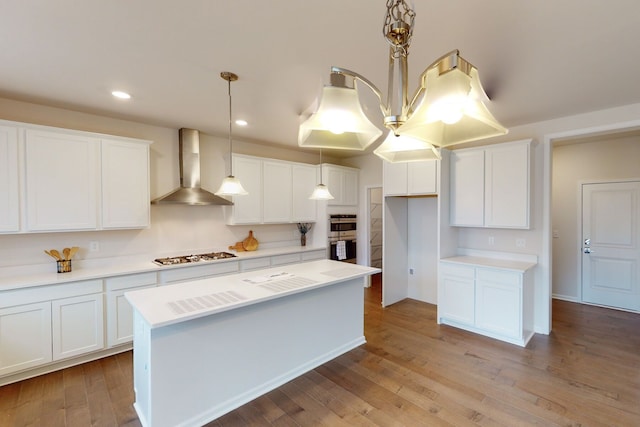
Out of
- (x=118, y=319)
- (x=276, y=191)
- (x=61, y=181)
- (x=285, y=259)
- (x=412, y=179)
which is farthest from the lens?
(x=276, y=191)

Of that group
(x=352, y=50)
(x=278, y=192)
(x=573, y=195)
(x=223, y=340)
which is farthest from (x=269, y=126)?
(x=573, y=195)

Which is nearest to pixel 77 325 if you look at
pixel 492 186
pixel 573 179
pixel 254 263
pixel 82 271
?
pixel 82 271

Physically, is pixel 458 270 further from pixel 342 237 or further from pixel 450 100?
pixel 450 100

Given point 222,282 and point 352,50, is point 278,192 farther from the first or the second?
point 352,50

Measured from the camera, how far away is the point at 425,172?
4203 mm

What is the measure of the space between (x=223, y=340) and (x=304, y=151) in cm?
402

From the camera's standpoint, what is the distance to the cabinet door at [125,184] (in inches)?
128

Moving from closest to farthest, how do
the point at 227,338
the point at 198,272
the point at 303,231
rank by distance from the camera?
the point at 227,338, the point at 198,272, the point at 303,231

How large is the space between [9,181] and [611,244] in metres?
7.61

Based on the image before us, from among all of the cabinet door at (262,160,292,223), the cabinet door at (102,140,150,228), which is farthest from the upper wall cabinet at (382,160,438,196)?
the cabinet door at (102,140,150,228)

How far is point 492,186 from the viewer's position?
3.77m

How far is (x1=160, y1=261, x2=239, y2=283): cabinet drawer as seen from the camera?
3.49 meters

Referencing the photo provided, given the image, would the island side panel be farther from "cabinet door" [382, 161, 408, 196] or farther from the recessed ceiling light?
the recessed ceiling light

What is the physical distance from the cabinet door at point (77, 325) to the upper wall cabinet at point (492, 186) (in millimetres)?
4437
